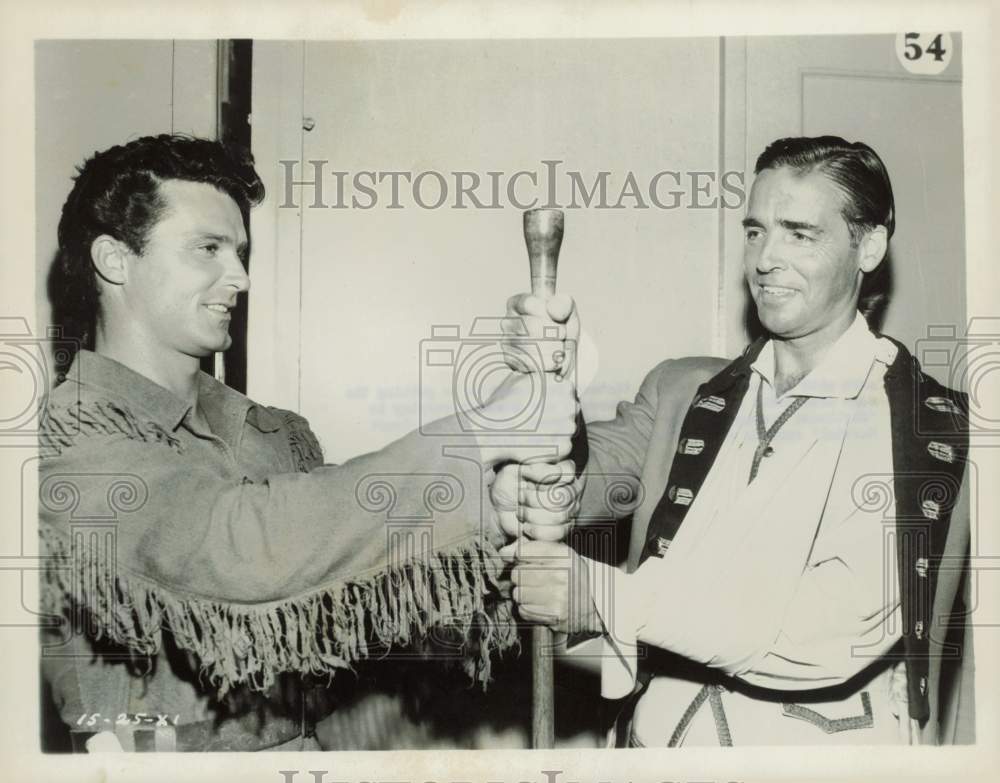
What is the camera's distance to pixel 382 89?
66.6 inches

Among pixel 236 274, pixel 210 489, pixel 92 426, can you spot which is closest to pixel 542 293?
pixel 236 274

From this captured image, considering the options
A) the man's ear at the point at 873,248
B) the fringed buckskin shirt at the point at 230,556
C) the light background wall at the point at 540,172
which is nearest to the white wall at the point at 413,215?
the light background wall at the point at 540,172

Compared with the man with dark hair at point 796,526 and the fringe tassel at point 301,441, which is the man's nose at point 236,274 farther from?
the man with dark hair at point 796,526

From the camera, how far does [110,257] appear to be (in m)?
1.62

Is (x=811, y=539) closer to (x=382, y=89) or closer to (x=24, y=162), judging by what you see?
(x=382, y=89)

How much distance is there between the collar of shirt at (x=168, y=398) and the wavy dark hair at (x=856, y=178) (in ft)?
3.00

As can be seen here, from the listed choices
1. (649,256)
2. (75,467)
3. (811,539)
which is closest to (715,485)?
(811,539)

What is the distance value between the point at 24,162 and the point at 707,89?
111 centimetres

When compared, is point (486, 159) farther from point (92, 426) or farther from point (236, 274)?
point (92, 426)

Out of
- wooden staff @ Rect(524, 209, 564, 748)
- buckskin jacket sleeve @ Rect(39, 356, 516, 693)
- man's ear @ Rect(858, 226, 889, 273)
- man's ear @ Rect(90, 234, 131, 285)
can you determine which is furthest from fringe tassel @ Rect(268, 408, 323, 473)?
man's ear @ Rect(858, 226, 889, 273)

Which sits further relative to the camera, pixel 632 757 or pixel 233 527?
pixel 632 757

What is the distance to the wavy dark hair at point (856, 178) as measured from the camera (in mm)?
1665

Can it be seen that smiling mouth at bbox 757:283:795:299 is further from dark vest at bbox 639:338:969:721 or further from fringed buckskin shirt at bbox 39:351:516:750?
fringed buckskin shirt at bbox 39:351:516:750

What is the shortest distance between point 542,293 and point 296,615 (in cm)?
63
